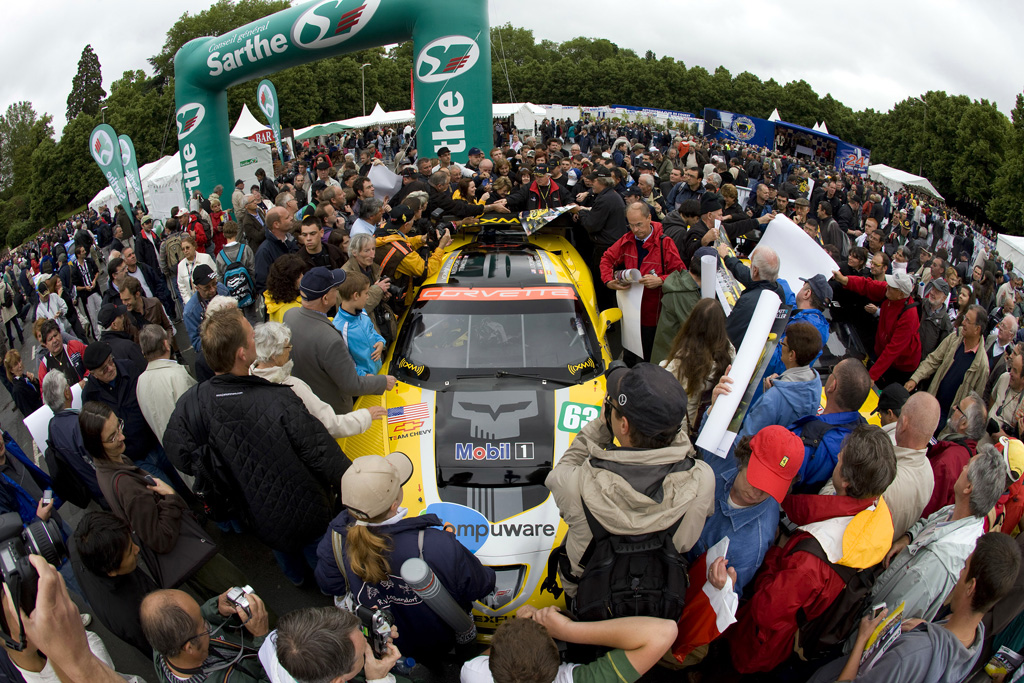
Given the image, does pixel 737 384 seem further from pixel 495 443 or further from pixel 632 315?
pixel 632 315

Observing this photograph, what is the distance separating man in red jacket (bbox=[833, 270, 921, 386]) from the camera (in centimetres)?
484

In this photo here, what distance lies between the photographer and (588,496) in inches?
78.5

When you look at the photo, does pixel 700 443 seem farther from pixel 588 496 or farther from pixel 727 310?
pixel 727 310

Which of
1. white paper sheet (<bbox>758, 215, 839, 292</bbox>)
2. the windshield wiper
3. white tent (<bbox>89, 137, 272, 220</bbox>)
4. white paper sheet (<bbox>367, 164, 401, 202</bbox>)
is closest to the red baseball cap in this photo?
the windshield wiper

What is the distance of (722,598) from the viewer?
7.04 ft

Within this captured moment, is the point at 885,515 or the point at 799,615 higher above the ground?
the point at 885,515

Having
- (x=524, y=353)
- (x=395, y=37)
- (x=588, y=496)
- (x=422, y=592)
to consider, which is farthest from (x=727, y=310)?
(x=395, y=37)

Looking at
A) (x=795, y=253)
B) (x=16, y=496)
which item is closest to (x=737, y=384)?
(x=795, y=253)

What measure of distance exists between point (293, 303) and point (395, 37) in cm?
916

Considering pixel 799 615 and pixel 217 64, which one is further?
pixel 217 64

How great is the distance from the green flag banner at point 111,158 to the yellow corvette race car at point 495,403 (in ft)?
29.5

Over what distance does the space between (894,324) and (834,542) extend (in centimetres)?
353

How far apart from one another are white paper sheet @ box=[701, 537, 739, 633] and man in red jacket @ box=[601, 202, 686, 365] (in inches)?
111

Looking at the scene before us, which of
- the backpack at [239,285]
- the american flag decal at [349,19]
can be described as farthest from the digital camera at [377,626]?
the american flag decal at [349,19]
